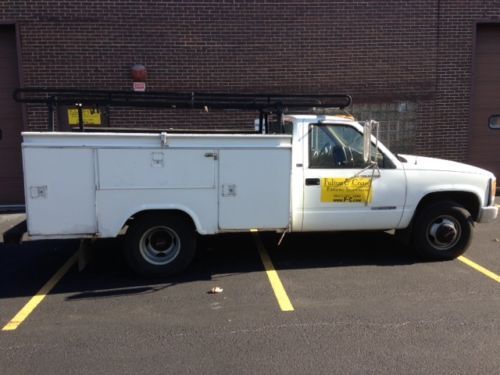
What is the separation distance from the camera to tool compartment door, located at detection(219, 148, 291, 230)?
18.0 ft

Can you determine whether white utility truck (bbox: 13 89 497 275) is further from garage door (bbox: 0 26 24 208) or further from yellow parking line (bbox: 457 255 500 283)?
garage door (bbox: 0 26 24 208)

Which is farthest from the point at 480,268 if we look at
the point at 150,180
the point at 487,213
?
the point at 150,180

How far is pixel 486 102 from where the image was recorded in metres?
11.0

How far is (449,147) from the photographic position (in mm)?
10875

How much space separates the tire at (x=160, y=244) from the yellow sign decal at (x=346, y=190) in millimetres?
1580

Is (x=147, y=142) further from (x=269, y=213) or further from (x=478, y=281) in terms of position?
(x=478, y=281)

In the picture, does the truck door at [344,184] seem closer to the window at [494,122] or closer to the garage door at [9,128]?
the window at [494,122]

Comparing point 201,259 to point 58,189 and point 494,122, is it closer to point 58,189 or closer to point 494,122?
point 58,189

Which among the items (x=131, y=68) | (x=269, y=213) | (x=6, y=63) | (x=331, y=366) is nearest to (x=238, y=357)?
(x=331, y=366)

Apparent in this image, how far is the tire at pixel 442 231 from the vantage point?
6125mm

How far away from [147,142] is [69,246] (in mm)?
2600

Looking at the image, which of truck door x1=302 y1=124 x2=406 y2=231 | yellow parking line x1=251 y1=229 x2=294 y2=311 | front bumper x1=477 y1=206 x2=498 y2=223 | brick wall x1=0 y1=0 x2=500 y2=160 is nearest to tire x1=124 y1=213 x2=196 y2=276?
yellow parking line x1=251 y1=229 x2=294 y2=311

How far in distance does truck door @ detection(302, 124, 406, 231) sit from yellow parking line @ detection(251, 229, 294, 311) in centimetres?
64

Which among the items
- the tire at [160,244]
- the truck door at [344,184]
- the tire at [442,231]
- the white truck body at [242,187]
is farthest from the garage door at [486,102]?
the tire at [160,244]
